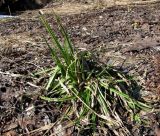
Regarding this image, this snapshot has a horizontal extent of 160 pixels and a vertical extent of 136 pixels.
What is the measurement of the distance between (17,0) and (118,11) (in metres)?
3.66

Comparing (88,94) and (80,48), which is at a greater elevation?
(88,94)

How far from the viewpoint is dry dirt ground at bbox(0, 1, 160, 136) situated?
3.45 metres

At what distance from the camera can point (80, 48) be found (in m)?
4.76

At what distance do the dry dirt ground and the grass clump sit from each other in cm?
11

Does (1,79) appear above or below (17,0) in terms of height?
above

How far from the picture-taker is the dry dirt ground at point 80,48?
3451mm

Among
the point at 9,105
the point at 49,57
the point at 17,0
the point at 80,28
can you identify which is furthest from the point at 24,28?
Result: the point at 17,0

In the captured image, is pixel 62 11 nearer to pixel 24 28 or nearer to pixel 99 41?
pixel 24 28

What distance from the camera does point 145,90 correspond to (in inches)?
149

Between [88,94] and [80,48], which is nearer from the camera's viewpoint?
[88,94]

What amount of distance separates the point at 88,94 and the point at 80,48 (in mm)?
1321

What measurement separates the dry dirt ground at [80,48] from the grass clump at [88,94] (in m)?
0.11

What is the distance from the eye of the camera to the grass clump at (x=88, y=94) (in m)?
3.38

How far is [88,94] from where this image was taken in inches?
138
